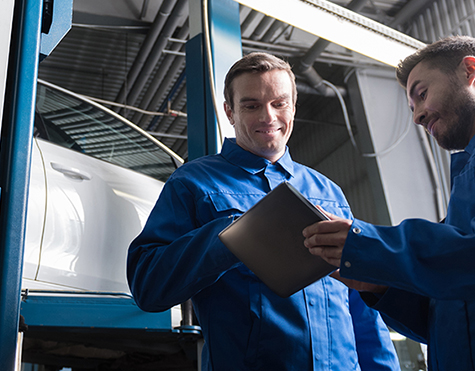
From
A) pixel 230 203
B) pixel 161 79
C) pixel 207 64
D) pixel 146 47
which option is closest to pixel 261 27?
pixel 146 47

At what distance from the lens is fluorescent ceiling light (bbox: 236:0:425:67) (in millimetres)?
2244

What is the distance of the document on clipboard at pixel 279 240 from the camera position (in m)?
1.03

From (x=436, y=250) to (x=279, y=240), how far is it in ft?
1.05

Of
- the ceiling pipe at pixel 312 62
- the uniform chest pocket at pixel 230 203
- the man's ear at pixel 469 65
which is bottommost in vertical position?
the uniform chest pocket at pixel 230 203

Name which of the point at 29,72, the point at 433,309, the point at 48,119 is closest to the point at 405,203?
the point at 48,119

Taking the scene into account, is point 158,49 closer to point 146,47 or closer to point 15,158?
point 146,47

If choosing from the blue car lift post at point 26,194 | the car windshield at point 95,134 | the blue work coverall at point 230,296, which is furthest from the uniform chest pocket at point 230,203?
the car windshield at point 95,134

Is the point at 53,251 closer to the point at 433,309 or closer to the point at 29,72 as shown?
the point at 29,72

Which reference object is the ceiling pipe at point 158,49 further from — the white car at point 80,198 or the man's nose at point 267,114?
the man's nose at point 267,114

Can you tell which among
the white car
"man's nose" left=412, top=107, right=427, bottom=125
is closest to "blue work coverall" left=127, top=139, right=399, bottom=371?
"man's nose" left=412, top=107, right=427, bottom=125

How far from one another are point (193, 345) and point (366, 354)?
96 cm

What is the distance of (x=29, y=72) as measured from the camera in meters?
1.17

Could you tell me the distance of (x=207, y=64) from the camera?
236cm

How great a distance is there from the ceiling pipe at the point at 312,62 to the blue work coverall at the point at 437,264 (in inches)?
158
